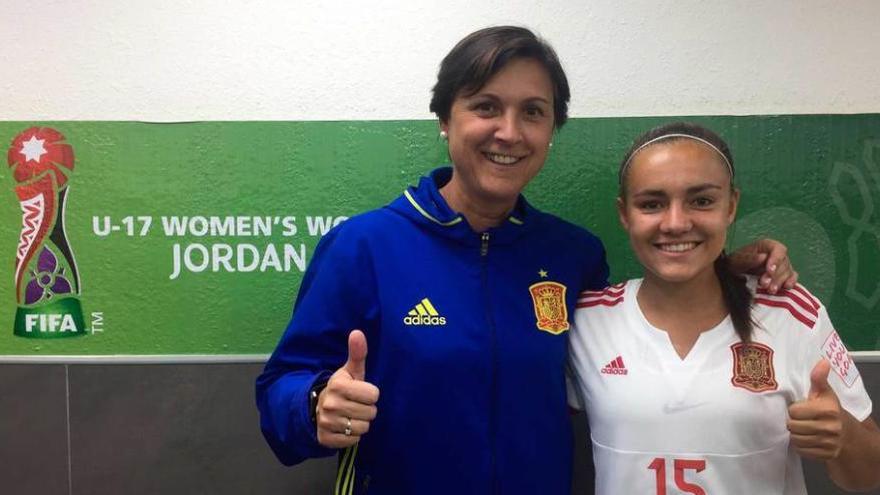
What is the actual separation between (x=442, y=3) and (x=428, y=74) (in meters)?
0.19

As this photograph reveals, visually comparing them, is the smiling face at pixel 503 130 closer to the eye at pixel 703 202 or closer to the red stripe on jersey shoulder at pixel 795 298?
the eye at pixel 703 202

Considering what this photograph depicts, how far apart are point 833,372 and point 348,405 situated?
911 mm

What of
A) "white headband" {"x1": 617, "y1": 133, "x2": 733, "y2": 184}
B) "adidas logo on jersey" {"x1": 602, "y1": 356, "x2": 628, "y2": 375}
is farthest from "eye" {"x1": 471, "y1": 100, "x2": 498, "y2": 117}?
"adidas logo on jersey" {"x1": 602, "y1": 356, "x2": 628, "y2": 375}

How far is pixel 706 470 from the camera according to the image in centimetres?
105

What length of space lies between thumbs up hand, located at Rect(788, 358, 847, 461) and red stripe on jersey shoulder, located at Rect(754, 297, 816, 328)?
6.8 inches

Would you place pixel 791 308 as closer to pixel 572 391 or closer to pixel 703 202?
pixel 703 202

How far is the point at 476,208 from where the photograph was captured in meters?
1.23

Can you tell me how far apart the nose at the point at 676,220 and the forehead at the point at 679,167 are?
0.14 ft

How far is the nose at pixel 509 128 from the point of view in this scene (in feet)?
3.67

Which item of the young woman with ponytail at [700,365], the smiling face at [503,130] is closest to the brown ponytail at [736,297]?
the young woman with ponytail at [700,365]

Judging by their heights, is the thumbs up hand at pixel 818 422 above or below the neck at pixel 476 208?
below

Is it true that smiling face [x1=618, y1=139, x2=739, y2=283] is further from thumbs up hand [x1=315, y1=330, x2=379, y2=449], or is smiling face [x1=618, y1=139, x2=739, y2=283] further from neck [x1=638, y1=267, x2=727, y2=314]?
thumbs up hand [x1=315, y1=330, x2=379, y2=449]

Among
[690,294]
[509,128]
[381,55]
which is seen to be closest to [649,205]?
[690,294]

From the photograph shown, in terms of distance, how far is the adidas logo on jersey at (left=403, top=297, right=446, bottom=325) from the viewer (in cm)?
110
